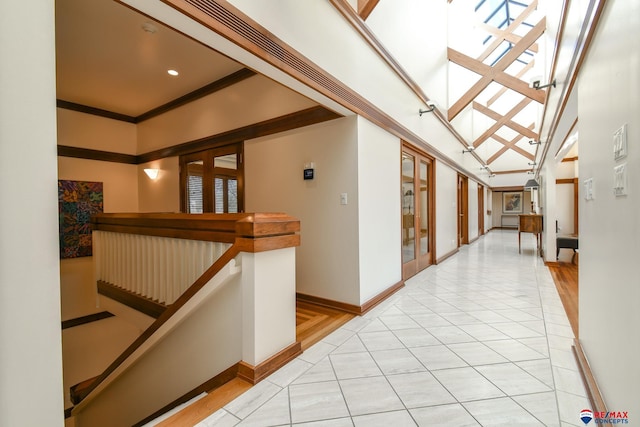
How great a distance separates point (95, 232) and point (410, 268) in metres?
4.83

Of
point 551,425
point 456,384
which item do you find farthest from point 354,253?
point 551,425

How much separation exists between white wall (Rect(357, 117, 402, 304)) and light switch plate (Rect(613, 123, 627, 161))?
6.78 feet

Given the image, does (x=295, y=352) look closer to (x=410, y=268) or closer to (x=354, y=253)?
(x=354, y=253)

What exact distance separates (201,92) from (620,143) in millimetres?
5228

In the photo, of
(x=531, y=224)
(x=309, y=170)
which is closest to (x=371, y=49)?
(x=309, y=170)

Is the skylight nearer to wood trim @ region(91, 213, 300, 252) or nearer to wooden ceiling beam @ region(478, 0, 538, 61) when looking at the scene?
wooden ceiling beam @ region(478, 0, 538, 61)

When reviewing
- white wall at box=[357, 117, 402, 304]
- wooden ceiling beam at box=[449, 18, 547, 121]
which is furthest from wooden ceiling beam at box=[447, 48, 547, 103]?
white wall at box=[357, 117, 402, 304]

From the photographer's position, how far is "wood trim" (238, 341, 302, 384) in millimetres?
1929

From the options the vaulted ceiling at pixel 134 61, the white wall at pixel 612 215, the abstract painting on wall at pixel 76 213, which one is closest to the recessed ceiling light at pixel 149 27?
the vaulted ceiling at pixel 134 61

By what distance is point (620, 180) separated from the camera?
1.25 meters

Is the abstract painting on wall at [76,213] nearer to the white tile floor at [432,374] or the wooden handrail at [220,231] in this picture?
the wooden handrail at [220,231]

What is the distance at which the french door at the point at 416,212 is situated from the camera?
15.1 feet

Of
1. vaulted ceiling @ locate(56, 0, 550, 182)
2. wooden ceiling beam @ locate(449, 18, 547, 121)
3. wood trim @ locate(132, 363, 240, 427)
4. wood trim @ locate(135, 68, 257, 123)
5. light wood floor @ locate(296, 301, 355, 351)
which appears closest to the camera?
wood trim @ locate(132, 363, 240, 427)

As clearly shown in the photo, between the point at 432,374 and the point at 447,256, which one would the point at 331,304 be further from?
the point at 447,256
